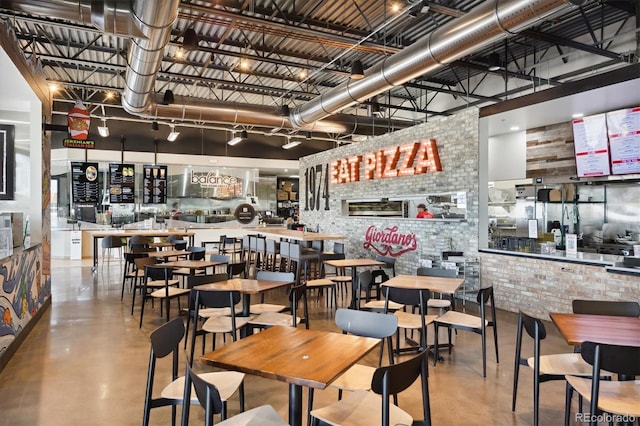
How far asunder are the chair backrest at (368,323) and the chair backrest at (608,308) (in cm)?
167

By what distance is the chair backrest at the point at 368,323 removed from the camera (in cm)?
278

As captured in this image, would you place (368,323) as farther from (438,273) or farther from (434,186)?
(434,186)

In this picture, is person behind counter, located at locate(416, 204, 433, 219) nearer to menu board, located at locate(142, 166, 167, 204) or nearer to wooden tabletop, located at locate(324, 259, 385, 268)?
wooden tabletop, located at locate(324, 259, 385, 268)

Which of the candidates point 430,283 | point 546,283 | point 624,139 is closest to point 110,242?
point 430,283

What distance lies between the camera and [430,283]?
448 centimetres

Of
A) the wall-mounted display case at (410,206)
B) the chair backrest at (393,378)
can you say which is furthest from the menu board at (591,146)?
the chair backrest at (393,378)

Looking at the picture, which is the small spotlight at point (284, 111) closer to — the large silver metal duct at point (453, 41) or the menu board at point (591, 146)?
the large silver metal duct at point (453, 41)

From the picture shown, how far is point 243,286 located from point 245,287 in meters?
0.07

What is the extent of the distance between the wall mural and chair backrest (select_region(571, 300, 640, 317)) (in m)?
5.18

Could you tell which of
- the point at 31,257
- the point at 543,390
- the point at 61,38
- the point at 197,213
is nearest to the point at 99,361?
the point at 31,257

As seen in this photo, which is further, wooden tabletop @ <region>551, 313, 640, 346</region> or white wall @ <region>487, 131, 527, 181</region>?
white wall @ <region>487, 131, 527, 181</region>

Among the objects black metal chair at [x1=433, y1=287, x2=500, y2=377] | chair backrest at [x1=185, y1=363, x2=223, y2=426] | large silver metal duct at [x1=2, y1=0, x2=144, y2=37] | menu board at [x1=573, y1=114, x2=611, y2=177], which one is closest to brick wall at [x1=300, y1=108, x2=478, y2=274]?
menu board at [x1=573, y1=114, x2=611, y2=177]

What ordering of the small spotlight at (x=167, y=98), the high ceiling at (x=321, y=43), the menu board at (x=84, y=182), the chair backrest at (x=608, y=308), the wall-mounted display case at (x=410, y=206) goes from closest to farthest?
the chair backrest at (x=608, y=308) < the high ceiling at (x=321, y=43) < the wall-mounted display case at (x=410, y=206) < the small spotlight at (x=167, y=98) < the menu board at (x=84, y=182)

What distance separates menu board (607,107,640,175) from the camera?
5910mm
